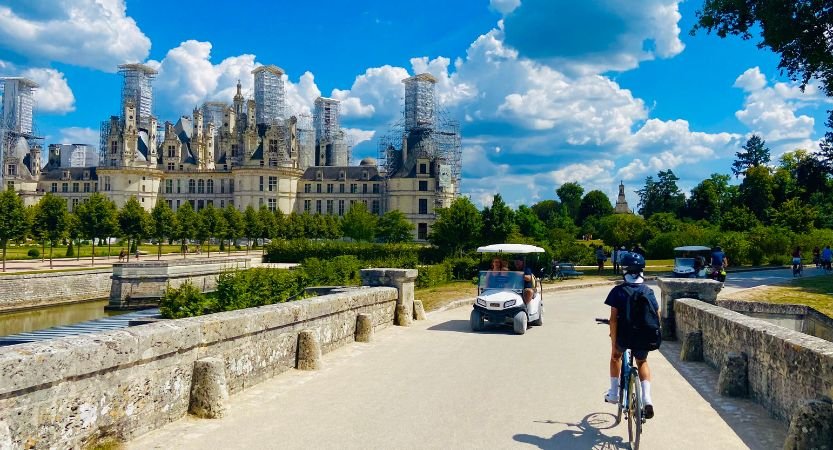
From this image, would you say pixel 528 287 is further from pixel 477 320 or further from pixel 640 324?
pixel 640 324

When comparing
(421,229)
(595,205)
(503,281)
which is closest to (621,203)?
(595,205)

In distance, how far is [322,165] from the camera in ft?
375

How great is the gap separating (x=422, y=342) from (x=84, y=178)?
366ft

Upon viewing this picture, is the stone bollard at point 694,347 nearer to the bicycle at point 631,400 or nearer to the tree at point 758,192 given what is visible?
the bicycle at point 631,400

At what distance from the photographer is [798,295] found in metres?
21.9

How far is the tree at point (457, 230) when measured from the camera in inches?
1756

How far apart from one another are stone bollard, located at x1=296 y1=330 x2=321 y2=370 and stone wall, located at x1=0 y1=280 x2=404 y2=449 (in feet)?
0.89

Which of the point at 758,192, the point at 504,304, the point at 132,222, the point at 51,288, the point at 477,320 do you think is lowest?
the point at 51,288

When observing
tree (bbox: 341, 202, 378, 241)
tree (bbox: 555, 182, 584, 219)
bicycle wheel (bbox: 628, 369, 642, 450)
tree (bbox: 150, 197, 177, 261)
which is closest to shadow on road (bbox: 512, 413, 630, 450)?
bicycle wheel (bbox: 628, 369, 642, 450)

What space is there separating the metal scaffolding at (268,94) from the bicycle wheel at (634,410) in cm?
10397

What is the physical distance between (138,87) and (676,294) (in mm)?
112783

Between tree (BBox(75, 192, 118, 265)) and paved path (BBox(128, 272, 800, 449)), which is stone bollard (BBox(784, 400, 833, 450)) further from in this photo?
tree (BBox(75, 192, 118, 265))

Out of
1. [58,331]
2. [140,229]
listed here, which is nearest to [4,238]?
[140,229]

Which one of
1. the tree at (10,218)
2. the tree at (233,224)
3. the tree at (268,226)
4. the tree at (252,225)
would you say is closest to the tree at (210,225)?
the tree at (233,224)
